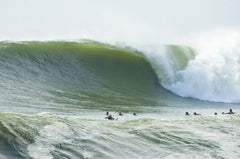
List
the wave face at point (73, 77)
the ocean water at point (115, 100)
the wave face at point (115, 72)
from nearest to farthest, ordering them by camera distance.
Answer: the ocean water at point (115, 100)
the wave face at point (73, 77)
the wave face at point (115, 72)

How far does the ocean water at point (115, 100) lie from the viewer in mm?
9344

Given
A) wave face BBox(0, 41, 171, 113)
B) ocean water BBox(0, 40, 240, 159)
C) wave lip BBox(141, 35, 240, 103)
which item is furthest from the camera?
wave lip BBox(141, 35, 240, 103)

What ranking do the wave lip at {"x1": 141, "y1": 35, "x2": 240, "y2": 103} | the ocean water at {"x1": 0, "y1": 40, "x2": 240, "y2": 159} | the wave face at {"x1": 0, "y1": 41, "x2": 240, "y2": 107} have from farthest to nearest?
the wave lip at {"x1": 141, "y1": 35, "x2": 240, "y2": 103}, the wave face at {"x1": 0, "y1": 41, "x2": 240, "y2": 107}, the ocean water at {"x1": 0, "y1": 40, "x2": 240, "y2": 159}

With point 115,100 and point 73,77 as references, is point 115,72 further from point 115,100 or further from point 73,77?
point 115,100

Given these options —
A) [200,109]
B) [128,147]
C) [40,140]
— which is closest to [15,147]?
[40,140]

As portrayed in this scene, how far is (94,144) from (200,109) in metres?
12.4

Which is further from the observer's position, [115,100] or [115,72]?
[115,72]

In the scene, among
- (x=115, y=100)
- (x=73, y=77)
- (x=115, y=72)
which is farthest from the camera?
(x=115, y=72)

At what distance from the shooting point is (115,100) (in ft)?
62.2

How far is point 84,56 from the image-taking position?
2428 cm

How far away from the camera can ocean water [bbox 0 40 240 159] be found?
9.34 metres

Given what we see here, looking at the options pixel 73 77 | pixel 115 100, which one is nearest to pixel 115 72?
pixel 73 77

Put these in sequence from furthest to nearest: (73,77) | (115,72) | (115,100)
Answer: (115,72) → (73,77) → (115,100)

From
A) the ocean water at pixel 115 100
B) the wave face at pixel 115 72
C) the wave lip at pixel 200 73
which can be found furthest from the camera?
the wave lip at pixel 200 73
